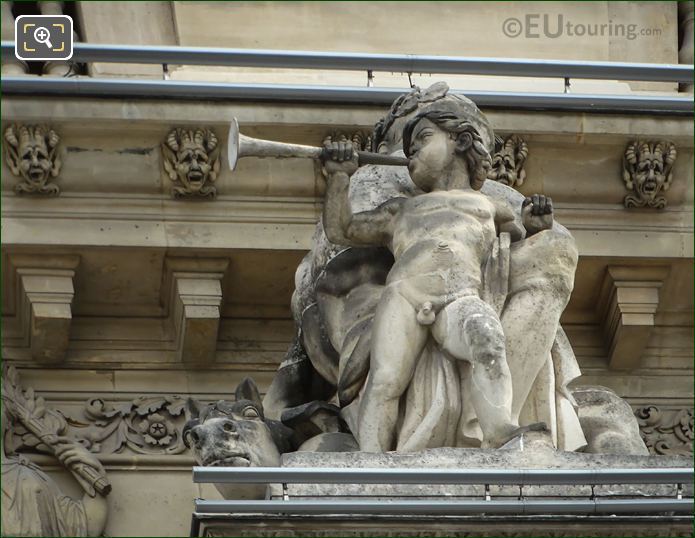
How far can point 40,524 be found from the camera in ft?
45.1

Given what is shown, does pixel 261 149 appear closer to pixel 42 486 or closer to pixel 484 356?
pixel 484 356

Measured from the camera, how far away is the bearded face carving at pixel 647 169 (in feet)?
48.4

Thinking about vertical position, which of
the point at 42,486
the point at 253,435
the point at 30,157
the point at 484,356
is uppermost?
the point at 30,157

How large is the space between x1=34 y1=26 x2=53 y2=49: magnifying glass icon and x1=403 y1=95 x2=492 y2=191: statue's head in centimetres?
217

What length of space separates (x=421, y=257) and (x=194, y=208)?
326 cm

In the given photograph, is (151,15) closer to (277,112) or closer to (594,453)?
(277,112)

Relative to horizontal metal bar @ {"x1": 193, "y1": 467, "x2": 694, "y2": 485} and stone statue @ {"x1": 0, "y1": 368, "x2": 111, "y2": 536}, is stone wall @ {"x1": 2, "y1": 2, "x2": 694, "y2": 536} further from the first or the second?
horizontal metal bar @ {"x1": 193, "y1": 467, "x2": 694, "y2": 485}

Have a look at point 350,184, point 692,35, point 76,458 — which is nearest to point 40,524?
point 76,458

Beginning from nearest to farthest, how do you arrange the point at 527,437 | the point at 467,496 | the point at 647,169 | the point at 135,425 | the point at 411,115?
the point at 467,496
the point at 527,437
the point at 411,115
the point at 135,425
the point at 647,169

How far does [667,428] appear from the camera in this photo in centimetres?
1457

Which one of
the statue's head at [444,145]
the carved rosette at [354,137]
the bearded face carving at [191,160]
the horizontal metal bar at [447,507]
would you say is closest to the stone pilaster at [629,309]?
the carved rosette at [354,137]

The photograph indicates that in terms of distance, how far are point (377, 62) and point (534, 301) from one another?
1.27 meters

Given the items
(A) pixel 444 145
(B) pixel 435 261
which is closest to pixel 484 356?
(B) pixel 435 261

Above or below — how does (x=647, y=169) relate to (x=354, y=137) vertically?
below
